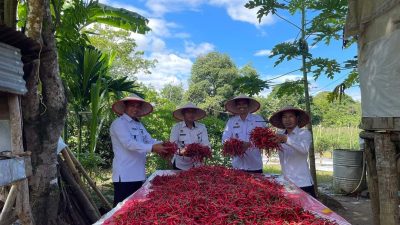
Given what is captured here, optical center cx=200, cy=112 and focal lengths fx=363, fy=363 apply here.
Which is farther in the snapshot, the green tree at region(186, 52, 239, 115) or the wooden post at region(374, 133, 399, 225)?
the green tree at region(186, 52, 239, 115)

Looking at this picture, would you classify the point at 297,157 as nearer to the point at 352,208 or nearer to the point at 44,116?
the point at 44,116

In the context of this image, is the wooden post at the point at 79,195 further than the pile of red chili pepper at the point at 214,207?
Yes

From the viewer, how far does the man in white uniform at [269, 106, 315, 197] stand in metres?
4.17

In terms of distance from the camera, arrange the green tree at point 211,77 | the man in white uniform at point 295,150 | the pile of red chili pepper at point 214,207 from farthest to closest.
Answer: the green tree at point 211,77
the man in white uniform at point 295,150
the pile of red chili pepper at point 214,207

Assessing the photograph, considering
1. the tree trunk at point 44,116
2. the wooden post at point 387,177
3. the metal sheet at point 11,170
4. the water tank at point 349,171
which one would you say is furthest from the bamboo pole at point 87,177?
the water tank at point 349,171

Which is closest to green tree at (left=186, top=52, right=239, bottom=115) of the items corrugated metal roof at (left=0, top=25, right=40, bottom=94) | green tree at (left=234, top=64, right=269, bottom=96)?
green tree at (left=234, top=64, right=269, bottom=96)

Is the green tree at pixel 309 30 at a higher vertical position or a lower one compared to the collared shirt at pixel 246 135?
higher

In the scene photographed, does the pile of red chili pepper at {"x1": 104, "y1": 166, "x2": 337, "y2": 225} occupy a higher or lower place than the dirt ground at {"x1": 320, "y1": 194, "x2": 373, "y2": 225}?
higher

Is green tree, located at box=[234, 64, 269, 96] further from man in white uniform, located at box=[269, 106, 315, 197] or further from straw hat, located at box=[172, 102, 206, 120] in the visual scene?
man in white uniform, located at box=[269, 106, 315, 197]

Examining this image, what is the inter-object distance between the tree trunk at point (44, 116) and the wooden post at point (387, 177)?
3984 millimetres

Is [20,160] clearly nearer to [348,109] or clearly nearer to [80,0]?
[80,0]

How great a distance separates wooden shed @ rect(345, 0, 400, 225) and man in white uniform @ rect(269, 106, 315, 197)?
2.50 ft

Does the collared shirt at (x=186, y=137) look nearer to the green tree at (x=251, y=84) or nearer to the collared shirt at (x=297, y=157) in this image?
the collared shirt at (x=297, y=157)

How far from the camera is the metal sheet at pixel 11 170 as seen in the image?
350 cm
